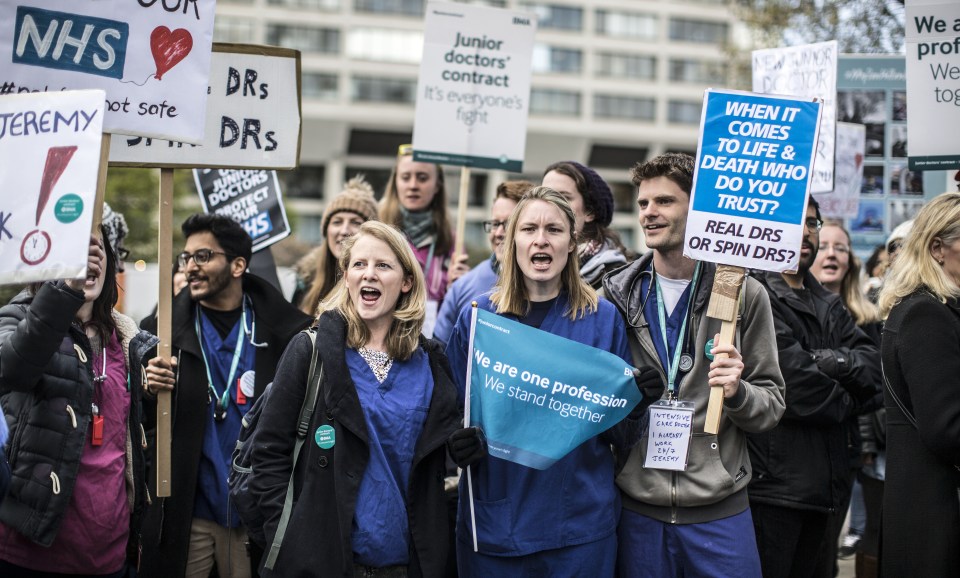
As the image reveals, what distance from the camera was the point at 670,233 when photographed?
447 cm

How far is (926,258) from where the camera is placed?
4.40 m

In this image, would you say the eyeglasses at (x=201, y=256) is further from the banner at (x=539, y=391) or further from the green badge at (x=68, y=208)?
the banner at (x=539, y=391)

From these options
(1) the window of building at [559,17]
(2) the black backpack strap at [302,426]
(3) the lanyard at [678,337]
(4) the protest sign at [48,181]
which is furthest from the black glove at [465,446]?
(1) the window of building at [559,17]

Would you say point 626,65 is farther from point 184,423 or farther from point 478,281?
point 184,423

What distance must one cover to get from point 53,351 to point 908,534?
3557 millimetres

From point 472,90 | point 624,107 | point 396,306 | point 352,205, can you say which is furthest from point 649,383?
point 624,107

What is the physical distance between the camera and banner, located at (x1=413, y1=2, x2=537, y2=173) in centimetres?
698

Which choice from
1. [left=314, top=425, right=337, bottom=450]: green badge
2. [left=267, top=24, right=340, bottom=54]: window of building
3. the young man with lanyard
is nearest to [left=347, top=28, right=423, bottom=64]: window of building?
[left=267, top=24, right=340, bottom=54]: window of building

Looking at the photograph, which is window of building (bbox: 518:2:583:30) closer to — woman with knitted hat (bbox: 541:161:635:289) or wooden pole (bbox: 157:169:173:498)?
woman with knitted hat (bbox: 541:161:635:289)

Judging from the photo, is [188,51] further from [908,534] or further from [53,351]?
[908,534]

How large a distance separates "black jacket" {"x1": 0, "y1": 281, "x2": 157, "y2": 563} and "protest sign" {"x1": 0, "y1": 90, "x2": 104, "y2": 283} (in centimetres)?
19

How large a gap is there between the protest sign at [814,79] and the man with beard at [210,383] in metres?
3.61

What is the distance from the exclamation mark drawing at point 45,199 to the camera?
368 centimetres

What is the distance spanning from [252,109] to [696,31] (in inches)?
2341
